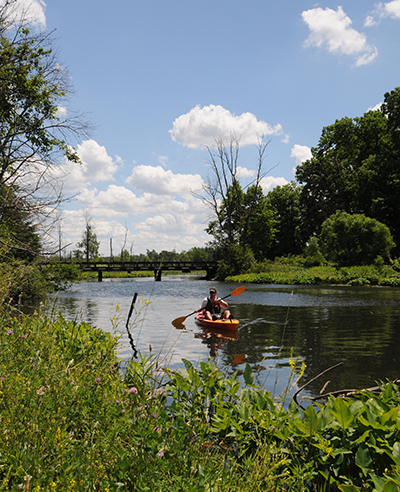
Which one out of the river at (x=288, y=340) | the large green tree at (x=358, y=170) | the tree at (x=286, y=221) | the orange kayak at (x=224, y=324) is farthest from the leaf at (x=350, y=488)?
the tree at (x=286, y=221)

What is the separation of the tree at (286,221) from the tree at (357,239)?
18712 millimetres

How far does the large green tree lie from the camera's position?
40.5 metres

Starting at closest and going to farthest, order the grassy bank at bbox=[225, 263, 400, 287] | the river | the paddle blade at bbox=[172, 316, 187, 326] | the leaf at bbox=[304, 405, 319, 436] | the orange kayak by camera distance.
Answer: the leaf at bbox=[304, 405, 319, 436] → the river → the orange kayak → the paddle blade at bbox=[172, 316, 187, 326] → the grassy bank at bbox=[225, 263, 400, 287]

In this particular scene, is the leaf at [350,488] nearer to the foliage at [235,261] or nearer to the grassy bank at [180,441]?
the grassy bank at [180,441]

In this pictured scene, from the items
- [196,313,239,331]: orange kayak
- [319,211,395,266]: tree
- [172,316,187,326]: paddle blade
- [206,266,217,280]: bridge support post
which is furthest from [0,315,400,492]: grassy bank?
[206,266,217,280]: bridge support post

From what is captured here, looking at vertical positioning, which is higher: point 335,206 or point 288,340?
point 335,206

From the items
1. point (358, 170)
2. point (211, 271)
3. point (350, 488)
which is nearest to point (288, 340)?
point (350, 488)

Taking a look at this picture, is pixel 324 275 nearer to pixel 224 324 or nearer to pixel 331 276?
pixel 331 276

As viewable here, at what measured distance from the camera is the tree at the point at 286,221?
56.7 metres

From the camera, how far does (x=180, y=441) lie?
245 centimetres

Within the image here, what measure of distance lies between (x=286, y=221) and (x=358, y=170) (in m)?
16.3

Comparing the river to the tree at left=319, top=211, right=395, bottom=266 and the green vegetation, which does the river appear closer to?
the green vegetation

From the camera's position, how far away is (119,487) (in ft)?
6.74

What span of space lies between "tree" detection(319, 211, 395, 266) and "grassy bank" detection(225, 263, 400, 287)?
73.5 inches
